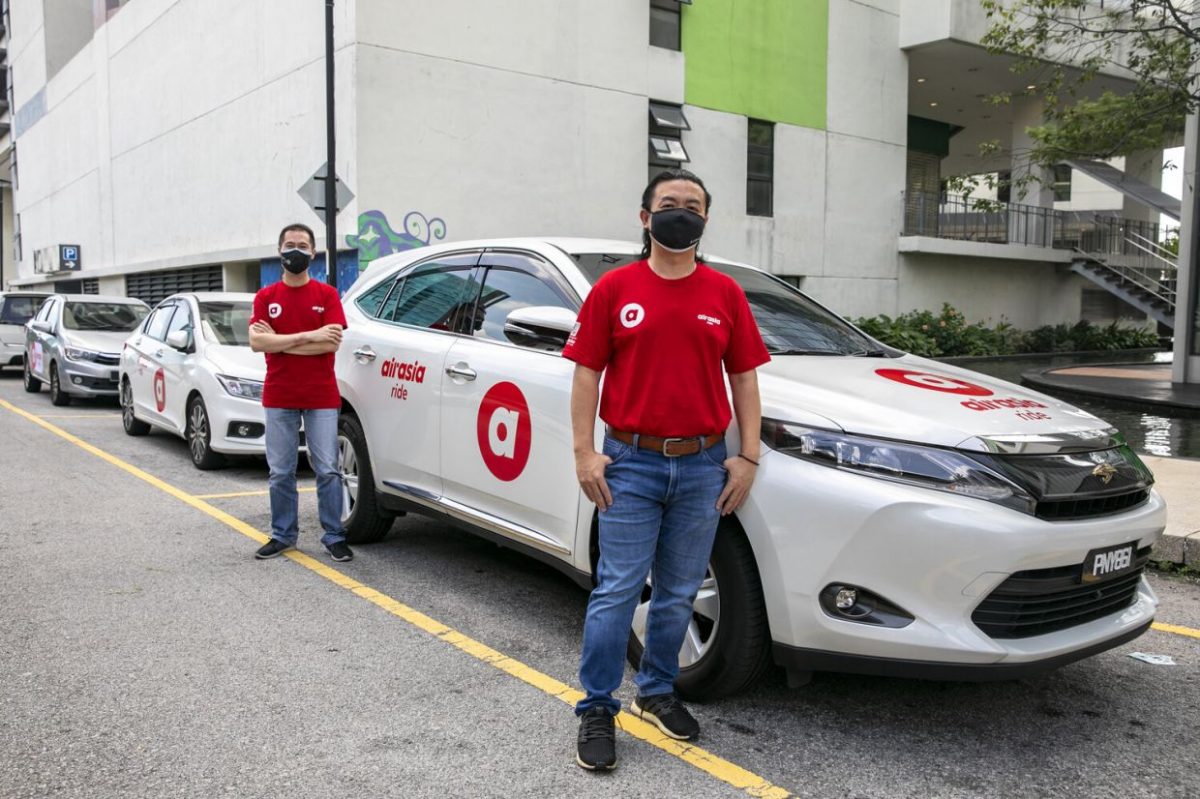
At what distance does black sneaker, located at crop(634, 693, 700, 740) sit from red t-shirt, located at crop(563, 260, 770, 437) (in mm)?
1026

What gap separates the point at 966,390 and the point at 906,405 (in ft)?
1.59

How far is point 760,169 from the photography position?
2105 cm

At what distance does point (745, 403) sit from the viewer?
338cm

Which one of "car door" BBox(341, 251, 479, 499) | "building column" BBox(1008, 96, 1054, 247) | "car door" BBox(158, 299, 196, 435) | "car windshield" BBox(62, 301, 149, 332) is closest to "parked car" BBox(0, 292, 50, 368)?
"car windshield" BBox(62, 301, 149, 332)

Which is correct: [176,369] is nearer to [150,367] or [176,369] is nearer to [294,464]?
[150,367]

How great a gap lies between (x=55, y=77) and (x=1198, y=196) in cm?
3531

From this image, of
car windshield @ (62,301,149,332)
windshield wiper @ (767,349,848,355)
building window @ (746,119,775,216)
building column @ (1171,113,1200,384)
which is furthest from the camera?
building window @ (746,119,775,216)

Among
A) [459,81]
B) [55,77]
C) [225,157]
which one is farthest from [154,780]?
[55,77]

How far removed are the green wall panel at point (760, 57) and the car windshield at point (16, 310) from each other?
1340 centimetres

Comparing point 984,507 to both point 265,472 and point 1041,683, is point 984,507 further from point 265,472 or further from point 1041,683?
point 265,472

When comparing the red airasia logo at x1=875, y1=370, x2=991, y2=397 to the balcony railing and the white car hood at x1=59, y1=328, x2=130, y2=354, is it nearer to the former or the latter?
the white car hood at x1=59, y1=328, x2=130, y2=354

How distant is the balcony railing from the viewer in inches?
966

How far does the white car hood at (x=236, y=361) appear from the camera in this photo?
874cm

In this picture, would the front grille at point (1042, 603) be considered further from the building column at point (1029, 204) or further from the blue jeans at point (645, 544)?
the building column at point (1029, 204)
